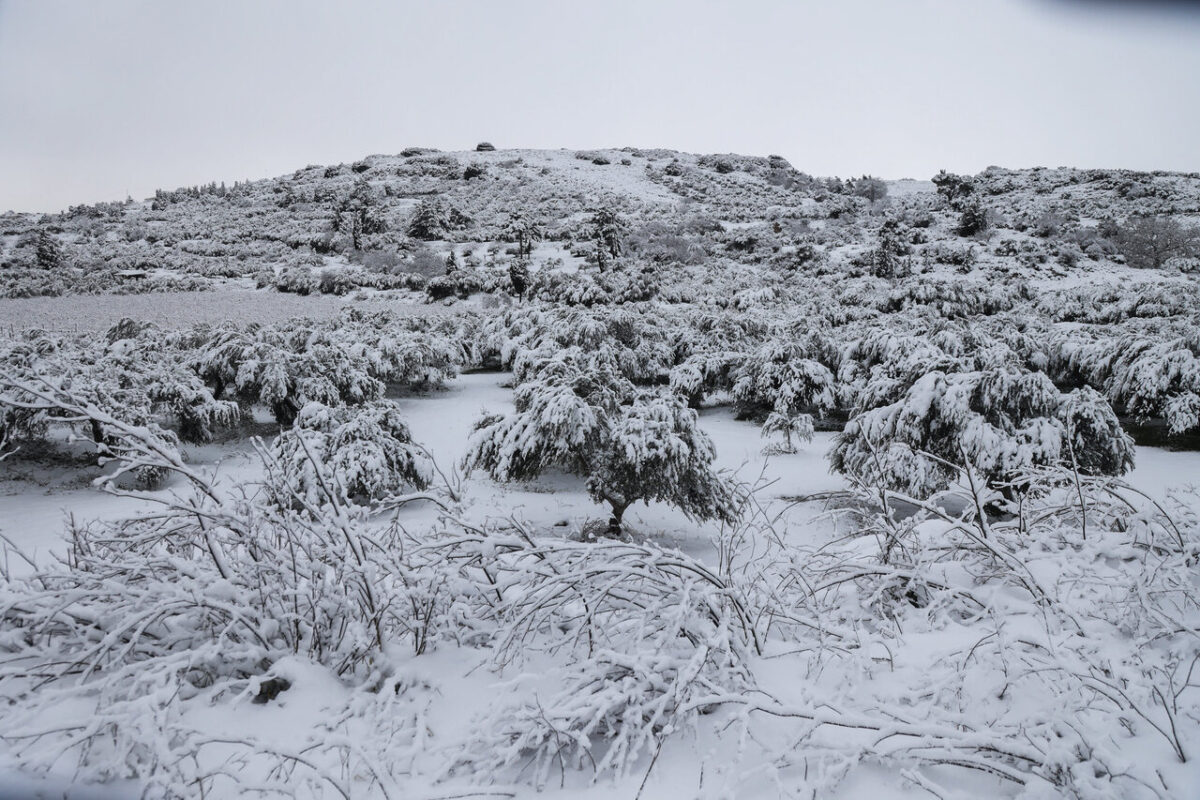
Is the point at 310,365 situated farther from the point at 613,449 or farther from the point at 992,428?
the point at 992,428

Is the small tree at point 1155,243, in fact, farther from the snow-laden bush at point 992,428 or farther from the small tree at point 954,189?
the snow-laden bush at point 992,428

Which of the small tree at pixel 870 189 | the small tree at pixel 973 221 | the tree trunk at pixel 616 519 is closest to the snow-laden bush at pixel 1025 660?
the tree trunk at pixel 616 519

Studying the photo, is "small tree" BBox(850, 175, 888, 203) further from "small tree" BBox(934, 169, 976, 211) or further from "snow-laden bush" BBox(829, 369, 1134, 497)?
"snow-laden bush" BBox(829, 369, 1134, 497)

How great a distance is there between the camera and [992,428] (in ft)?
22.9

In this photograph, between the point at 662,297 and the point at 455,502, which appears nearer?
the point at 455,502

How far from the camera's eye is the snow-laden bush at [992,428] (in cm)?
678

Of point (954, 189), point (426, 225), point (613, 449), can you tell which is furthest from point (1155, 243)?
point (426, 225)

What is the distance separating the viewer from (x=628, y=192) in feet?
201

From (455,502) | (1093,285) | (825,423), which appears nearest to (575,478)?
(825,423)

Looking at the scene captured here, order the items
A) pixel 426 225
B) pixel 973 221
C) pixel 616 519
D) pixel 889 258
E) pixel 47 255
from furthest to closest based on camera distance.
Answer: pixel 426 225 → pixel 973 221 → pixel 47 255 → pixel 889 258 → pixel 616 519

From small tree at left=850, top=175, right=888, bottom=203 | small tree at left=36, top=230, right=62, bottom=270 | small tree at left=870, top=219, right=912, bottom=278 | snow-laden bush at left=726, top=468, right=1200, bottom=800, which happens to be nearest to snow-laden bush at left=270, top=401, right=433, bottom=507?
snow-laden bush at left=726, top=468, right=1200, bottom=800

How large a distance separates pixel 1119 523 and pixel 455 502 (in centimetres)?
361

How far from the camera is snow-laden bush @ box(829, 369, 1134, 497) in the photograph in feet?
22.2

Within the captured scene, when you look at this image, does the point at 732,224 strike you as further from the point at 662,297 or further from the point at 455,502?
the point at 455,502
